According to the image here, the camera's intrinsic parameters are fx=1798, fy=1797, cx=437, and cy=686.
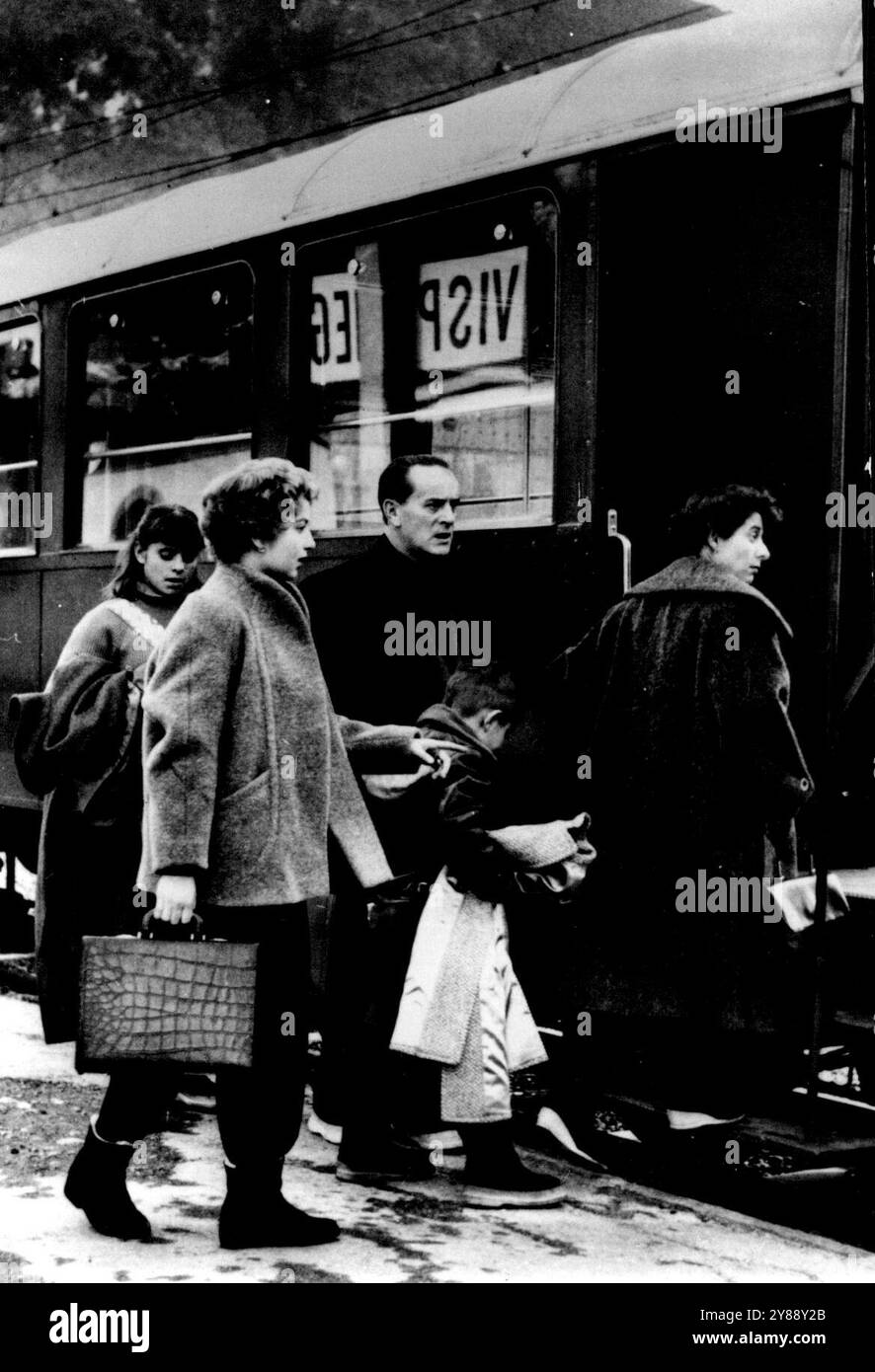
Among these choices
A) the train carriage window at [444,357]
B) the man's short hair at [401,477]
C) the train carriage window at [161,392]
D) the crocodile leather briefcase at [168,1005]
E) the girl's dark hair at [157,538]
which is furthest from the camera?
the train carriage window at [161,392]

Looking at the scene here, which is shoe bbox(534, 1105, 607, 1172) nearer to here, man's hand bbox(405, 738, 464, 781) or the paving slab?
the paving slab

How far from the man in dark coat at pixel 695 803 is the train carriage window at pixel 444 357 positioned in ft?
1.93

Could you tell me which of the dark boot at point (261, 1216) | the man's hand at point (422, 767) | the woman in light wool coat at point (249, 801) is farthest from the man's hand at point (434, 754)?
the dark boot at point (261, 1216)

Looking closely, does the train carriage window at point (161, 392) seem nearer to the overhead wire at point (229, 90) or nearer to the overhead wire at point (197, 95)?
the overhead wire at point (229, 90)

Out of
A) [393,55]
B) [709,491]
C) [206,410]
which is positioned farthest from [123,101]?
[709,491]

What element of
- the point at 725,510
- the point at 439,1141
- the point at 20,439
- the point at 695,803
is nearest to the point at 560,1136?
the point at 439,1141

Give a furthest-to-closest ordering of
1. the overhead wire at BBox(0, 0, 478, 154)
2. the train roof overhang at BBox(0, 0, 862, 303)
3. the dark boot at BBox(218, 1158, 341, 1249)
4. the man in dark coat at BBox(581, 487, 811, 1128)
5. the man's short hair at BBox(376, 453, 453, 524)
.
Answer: the overhead wire at BBox(0, 0, 478, 154) → the man's short hair at BBox(376, 453, 453, 524) → the man in dark coat at BBox(581, 487, 811, 1128) → the train roof overhang at BBox(0, 0, 862, 303) → the dark boot at BBox(218, 1158, 341, 1249)

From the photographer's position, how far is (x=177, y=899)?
4105mm

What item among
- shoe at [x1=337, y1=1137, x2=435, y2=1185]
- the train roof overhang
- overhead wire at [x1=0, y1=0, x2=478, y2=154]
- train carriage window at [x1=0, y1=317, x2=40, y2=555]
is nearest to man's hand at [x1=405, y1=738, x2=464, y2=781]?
shoe at [x1=337, y1=1137, x2=435, y2=1185]

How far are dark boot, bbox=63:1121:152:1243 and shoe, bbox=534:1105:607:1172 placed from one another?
1326 mm

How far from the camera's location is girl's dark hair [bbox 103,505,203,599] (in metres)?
5.78

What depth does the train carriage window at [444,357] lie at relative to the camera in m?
5.41

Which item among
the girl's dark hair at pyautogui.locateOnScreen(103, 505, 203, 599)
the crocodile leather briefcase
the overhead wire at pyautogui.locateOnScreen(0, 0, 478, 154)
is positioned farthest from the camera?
the overhead wire at pyautogui.locateOnScreen(0, 0, 478, 154)
